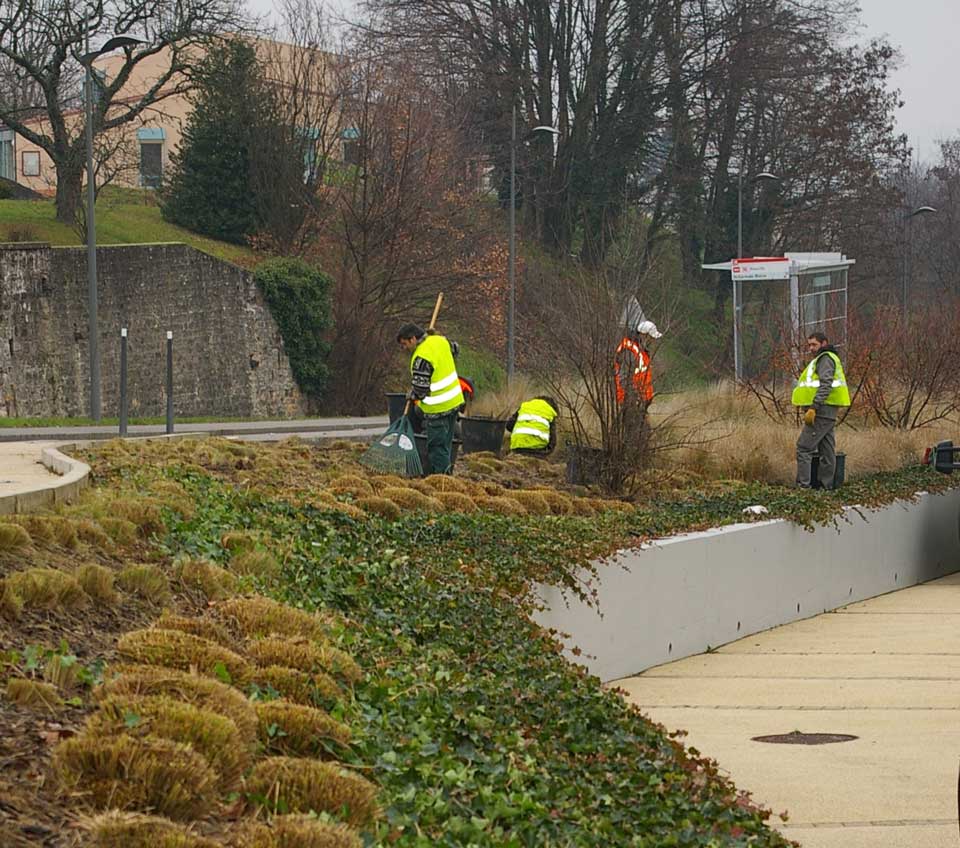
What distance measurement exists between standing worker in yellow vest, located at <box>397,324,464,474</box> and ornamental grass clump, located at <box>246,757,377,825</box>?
10.8 m

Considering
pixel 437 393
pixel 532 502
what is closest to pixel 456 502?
pixel 532 502

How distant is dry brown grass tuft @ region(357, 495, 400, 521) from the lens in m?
12.5

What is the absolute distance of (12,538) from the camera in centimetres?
762

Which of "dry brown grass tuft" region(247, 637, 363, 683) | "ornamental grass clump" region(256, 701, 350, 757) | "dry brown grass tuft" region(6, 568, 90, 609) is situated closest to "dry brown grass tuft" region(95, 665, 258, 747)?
"ornamental grass clump" region(256, 701, 350, 757)

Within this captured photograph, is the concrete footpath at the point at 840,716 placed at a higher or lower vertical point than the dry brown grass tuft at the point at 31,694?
lower

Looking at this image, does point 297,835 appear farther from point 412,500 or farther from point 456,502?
point 456,502

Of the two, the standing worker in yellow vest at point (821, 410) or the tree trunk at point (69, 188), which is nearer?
the standing worker in yellow vest at point (821, 410)

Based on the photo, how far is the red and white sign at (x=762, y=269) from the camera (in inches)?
1315

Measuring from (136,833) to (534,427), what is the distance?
578 inches

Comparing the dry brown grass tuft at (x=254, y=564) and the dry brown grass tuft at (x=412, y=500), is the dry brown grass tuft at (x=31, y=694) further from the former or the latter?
the dry brown grass tuft at (x=412, y=500)

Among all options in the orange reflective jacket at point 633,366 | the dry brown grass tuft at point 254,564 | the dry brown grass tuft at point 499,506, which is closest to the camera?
the dry brown grass tuft at point 254,564

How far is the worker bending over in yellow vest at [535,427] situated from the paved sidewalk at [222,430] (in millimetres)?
6598

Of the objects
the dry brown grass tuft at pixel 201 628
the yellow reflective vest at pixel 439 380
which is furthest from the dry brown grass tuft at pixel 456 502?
the dry brown grass tuft at pixel 201 628

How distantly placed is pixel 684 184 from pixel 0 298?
3019 cm
